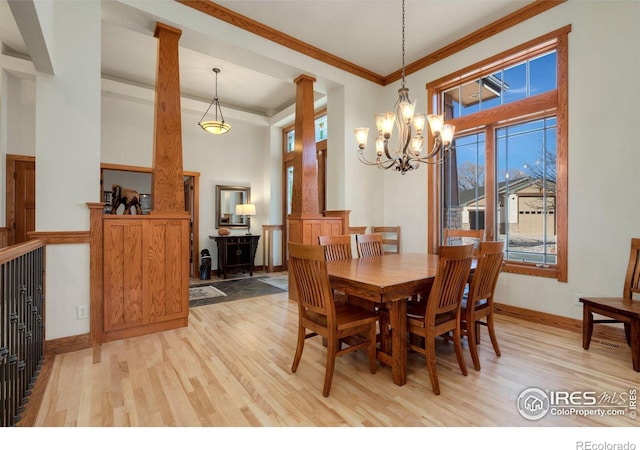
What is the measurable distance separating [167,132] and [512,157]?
3845 mm

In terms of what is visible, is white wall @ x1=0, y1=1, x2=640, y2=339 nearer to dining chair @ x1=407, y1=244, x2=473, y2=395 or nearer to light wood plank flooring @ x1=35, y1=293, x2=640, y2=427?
light wood plank flooring @ x1=35, y1=293, x2=640, y2=427

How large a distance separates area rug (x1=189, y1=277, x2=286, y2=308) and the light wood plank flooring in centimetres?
126

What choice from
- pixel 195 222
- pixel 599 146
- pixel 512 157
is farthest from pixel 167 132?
pixel 599 146

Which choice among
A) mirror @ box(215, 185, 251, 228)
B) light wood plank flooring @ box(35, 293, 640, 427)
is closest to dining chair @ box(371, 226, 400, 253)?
light wood plank flooring @ box(35, 293, 640, 427)

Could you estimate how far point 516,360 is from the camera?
239 cm

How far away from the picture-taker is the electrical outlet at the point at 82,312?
2648mm

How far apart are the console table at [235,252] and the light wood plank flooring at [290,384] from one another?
3.00 m

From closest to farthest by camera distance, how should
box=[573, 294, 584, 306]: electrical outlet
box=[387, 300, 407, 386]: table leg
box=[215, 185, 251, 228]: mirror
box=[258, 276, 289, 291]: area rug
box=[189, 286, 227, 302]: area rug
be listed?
box=[387, 300, 407, 386]: table leg → box=[573, 294, 584, 306]: electrical outlet → box=[189, 286, 227, 302]: area rug → box=[258, 276, 289, 291]: area rug → box=[215, 185, 251, 228]: mirror

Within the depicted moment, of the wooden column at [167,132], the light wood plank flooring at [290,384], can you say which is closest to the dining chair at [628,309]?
the light wood plank flooring at [290,384]

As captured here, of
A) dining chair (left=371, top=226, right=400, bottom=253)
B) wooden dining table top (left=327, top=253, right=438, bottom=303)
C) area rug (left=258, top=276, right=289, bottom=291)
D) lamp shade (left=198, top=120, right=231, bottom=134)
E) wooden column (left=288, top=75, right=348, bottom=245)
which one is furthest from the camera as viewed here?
area rug (left=258, top=276, right=289, bottom=291)

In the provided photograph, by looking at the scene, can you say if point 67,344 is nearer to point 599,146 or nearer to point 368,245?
point 368,245

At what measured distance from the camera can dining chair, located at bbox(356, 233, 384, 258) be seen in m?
3.27

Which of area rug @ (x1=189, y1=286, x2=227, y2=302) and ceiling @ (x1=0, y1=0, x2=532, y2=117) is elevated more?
ceiling @ (x1=0, y1=0, x2=532, y2=117)

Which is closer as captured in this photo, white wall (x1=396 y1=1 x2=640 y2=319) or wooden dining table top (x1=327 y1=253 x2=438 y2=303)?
wooden dining table top (x1=327 y1=253 x2=438 y2=303)
